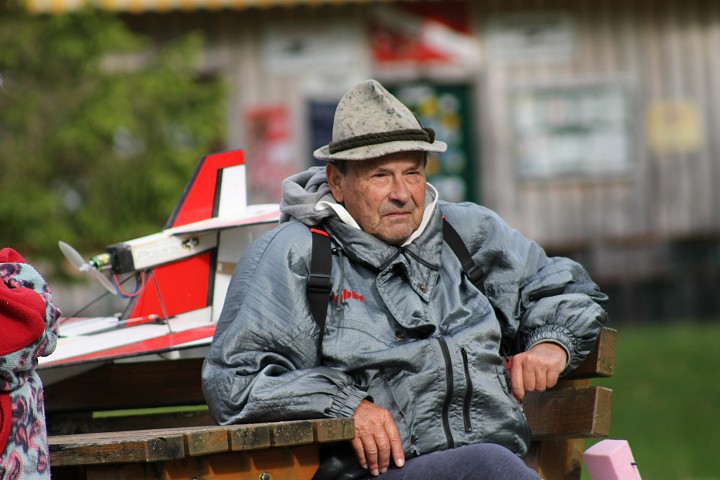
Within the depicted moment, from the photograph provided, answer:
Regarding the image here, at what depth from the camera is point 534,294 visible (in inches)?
159

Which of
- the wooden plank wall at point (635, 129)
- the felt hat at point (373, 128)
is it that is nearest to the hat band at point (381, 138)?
the felt hat at point (373, 128)

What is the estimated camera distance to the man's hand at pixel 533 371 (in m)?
3.75

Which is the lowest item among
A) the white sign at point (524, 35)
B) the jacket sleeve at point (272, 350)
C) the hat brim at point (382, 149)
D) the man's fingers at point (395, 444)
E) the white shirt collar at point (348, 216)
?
the man's fingers at point (395, 444)

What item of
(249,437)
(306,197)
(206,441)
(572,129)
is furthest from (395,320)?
(572,129)

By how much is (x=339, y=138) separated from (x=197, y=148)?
751 centimetres

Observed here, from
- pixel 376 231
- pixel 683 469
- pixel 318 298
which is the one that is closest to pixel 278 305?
pixel 318 298

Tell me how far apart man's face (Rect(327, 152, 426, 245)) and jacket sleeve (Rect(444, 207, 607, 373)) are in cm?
26

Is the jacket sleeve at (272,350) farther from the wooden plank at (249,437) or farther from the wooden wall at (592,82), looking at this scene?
the wooden wall at (592,82)

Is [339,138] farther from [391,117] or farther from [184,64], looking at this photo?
[184,64]

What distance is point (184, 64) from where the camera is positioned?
11.5 meters

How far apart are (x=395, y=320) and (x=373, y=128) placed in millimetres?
577

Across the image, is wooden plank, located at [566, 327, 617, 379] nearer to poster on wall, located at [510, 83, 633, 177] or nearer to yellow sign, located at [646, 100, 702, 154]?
poster on wall, located at [510, 83, 633, 177]

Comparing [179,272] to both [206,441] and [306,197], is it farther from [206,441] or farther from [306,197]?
[206,441]

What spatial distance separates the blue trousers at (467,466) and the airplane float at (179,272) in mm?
1184
